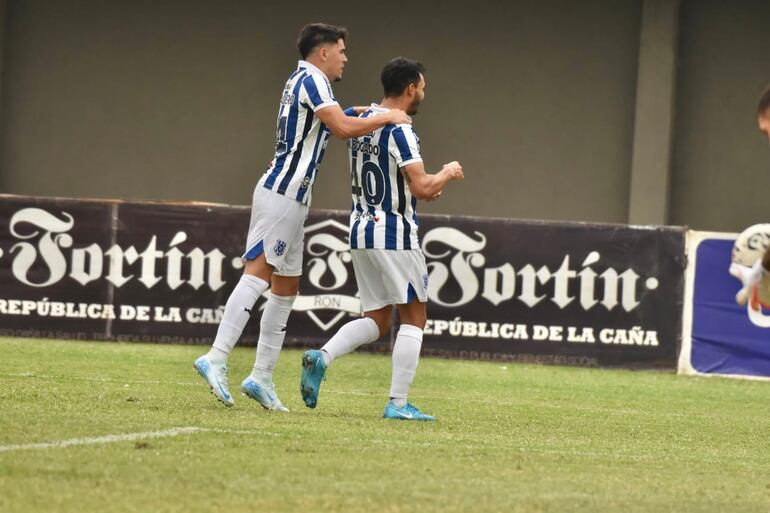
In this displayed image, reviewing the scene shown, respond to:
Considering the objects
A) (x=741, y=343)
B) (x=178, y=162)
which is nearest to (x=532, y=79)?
(x=178, y=162)

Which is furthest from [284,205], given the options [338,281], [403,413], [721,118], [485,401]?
[721,118]

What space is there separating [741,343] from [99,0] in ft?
40.4

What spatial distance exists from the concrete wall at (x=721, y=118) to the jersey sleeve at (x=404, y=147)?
45.5 feet

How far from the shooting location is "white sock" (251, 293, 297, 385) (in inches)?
308

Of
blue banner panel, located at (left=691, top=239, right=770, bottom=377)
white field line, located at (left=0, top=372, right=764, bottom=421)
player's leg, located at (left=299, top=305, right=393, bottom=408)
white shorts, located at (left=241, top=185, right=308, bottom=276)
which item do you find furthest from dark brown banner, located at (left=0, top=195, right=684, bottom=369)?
white shorts, located at (left=241, top=185, right=308, bottom=276)

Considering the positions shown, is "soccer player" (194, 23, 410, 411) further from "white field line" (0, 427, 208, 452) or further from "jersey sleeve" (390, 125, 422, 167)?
"white field line" (0, 427, 208, 452)

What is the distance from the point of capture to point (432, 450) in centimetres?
613

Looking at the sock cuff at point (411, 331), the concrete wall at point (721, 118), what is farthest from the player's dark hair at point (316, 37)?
the concrete wall at point (721, 118)

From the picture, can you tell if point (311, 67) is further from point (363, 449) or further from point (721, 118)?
point (721, 118)

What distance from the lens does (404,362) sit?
25.7ft

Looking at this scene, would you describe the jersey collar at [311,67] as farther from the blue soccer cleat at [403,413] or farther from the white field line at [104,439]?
the white field line at [104,439]

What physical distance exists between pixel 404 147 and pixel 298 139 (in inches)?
24.4

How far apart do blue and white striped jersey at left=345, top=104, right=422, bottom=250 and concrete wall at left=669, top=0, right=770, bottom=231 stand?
1380cm

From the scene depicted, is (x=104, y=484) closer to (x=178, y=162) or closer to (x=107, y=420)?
(x=107, y=420)
